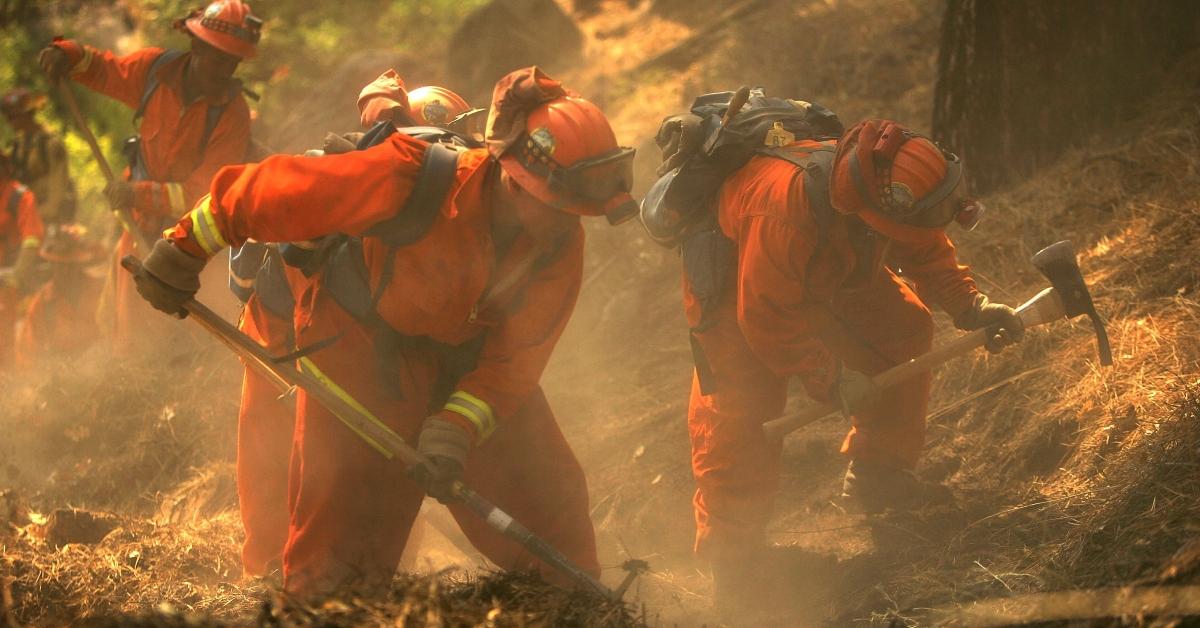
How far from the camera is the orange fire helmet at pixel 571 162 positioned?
3361 millimetres

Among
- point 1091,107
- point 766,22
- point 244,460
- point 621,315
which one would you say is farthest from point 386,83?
point 766,22

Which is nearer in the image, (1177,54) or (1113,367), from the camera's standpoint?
(1113,367)

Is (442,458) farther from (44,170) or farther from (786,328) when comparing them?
(44,170)

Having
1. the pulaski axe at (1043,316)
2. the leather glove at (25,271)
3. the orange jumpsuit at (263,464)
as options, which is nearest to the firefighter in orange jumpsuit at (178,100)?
the orange jumpsuit at (263,464)

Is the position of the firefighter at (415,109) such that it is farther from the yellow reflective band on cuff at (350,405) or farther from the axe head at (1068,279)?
the axe head at (1068,279)

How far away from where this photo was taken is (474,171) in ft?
11.5

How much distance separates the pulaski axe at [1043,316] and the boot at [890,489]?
50cm

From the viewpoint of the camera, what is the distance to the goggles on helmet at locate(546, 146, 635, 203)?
11.0 ft

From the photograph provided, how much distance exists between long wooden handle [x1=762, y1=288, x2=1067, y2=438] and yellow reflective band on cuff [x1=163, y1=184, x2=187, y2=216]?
12.3 ft

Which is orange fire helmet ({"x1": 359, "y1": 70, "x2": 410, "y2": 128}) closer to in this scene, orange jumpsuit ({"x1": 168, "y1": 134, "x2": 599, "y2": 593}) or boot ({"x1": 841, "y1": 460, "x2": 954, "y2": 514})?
orange jumpsuit ({"x1": 168, "y1": 134, "x2": 599, "y2": 593})

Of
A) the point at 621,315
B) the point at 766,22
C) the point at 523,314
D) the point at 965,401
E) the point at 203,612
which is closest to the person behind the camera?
the point at 523,314

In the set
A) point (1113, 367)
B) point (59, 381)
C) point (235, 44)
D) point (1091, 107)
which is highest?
point (235, 44)

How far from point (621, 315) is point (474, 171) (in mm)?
3670

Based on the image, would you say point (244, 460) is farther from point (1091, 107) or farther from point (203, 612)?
point (1091, 107)
